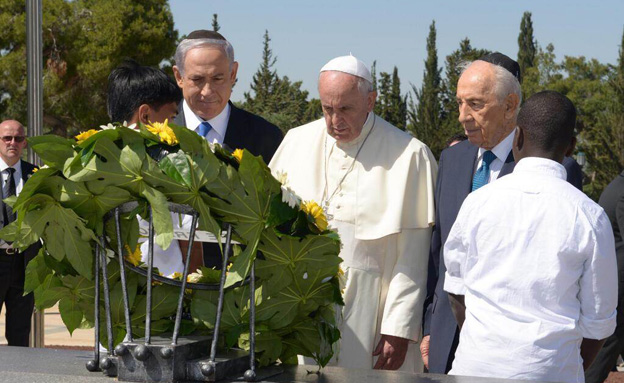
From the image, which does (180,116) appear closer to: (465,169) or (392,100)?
(465,169)

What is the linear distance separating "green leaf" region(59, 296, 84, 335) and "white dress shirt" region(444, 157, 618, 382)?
1201 mm

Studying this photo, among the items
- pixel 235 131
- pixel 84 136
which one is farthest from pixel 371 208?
pixel 84 136

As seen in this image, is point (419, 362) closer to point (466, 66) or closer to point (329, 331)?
point (466, 66)

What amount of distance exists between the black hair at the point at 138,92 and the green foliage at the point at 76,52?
30.5 m

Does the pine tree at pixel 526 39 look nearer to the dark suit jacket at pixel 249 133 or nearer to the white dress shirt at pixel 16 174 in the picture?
the white dress shirt at pixel 16 174

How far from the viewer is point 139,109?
4234 millimetres

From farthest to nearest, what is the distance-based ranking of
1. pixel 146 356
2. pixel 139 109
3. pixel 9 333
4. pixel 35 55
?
pixel 9 333 < pixel 35 55 < pixel 139 109 < pixel 146 356

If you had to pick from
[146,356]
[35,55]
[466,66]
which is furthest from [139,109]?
[35,55]

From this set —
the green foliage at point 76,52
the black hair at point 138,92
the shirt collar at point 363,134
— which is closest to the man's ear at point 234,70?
the black hair at point 138,92

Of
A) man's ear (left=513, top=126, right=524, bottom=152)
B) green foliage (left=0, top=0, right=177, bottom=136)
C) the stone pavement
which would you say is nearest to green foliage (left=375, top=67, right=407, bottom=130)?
green foliage (left=0, top=0, right=177, bottom=136)

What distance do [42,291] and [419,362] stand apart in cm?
235

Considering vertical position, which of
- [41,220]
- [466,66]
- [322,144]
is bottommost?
[41,220]

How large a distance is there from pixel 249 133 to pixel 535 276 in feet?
6.75

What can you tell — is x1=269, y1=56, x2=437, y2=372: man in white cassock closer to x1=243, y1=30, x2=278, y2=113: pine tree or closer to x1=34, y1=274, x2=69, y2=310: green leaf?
x1=34, y1=274, x2=69, y2=310: green leaf
